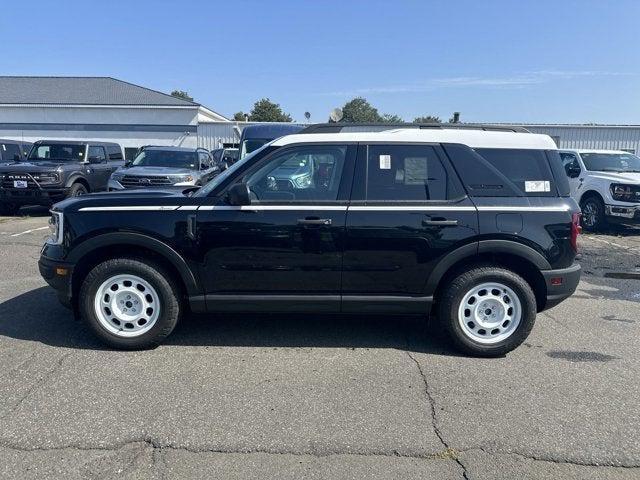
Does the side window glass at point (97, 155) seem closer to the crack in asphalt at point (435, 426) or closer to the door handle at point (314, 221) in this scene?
the door handle at point (314, 221)

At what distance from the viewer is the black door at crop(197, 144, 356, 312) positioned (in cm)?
417

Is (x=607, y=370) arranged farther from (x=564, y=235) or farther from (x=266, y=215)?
(x=266, y=215)

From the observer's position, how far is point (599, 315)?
5680 millimetres

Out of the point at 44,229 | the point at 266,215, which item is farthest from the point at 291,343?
the point at 44,229

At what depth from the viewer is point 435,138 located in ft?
14.2

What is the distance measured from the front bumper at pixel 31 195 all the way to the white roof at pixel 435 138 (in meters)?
9.75

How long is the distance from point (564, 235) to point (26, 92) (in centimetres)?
4050

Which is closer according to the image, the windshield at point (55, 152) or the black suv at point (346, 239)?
the black suv at point (346, 239)

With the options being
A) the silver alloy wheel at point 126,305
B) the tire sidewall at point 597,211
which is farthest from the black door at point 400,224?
the tire sidewall at point 597,211

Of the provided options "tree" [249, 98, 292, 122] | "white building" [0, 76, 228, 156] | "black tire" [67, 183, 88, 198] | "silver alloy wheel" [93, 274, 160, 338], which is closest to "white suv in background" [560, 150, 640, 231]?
"silver alloy wheel" [93, 274, 160, 338]

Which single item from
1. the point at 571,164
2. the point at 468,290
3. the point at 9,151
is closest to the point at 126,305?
the point at 468,290

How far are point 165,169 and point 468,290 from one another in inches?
345

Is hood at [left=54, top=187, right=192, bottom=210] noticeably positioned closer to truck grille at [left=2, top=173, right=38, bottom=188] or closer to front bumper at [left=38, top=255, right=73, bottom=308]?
front bumper at [left=38, top=255, right=73, bottom=308]

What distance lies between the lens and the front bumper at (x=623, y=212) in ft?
36.1
